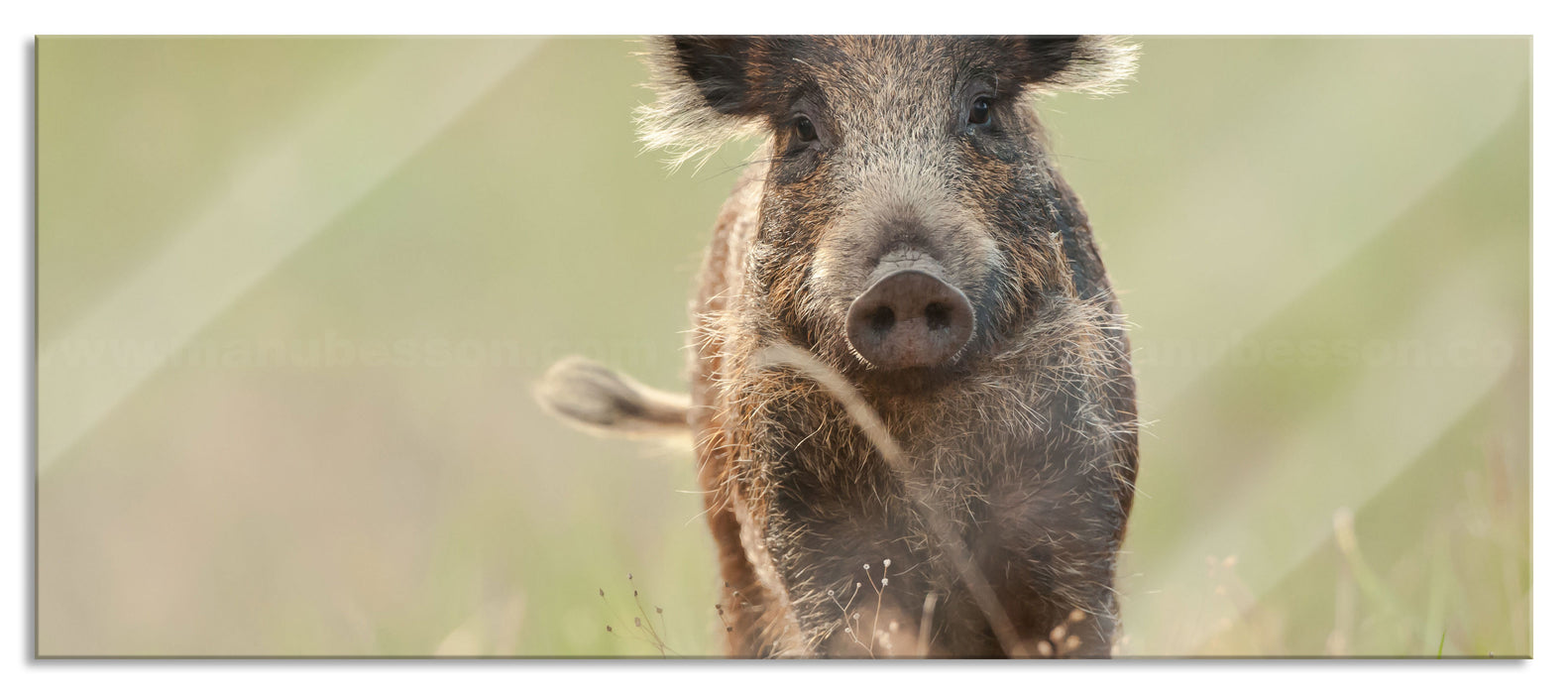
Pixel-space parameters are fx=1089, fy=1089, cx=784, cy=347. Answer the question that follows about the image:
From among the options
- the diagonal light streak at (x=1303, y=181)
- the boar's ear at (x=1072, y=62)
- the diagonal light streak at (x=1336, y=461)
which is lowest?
the diagonal light streak at (x=1336, y=461)

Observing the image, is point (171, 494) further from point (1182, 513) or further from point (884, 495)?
point (1182, 513)

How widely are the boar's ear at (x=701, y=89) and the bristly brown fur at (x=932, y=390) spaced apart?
0.04 feet

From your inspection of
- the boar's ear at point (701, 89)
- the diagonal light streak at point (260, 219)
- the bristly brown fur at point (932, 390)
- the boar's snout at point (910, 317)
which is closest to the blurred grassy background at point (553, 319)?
the diagonal light streak at point (260, 219)

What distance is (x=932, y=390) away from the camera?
2.06 meters

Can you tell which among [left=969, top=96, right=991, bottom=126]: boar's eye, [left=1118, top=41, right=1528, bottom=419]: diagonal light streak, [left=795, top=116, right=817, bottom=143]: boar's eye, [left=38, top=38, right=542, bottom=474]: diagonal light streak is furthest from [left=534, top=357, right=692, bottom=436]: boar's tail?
[left=1118, top=41, right=1528, bottom=419]: diagonal light streak

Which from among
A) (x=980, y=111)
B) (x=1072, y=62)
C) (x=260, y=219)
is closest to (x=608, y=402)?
(x=260, y=219)

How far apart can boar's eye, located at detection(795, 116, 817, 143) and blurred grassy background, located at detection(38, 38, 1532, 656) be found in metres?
0.42

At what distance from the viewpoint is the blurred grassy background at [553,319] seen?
2469mm

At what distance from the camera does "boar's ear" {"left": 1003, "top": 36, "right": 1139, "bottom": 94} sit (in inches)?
88.5

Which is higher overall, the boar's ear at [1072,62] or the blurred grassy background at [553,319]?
the boar's ear at [1072,62]

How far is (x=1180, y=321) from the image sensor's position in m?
2.63

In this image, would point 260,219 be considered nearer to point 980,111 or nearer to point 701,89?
point 701,89

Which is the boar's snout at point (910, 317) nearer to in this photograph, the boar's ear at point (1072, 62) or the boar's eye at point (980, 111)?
the boar's eye at point (980, 111)
